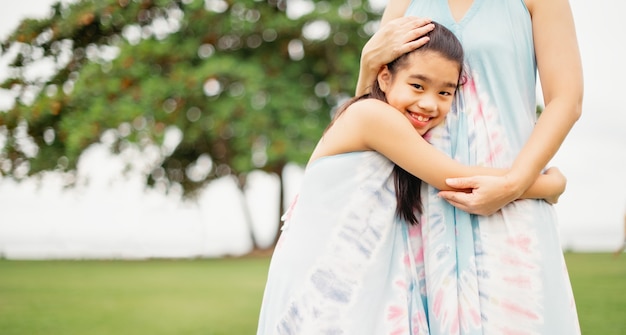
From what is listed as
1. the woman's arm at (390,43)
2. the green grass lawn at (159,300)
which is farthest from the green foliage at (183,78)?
the woman's arm at (390,43)

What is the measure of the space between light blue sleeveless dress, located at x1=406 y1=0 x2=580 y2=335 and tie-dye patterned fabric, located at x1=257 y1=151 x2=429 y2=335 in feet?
0.31

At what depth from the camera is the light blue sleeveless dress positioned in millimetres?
2031

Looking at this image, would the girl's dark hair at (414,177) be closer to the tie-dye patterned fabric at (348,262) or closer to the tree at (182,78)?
the tie-dye patterned fabric at (348,262)

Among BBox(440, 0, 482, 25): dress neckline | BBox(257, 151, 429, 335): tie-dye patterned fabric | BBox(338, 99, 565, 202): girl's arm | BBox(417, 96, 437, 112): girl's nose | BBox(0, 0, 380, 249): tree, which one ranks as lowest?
BBox(257, 151, 429, 335): tie-dye patterned fabric

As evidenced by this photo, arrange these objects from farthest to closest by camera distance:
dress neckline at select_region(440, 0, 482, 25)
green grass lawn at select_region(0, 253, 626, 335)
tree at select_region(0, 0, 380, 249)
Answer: tree at select_region(0, 0, 380, 249), green grass lawn at select_region(0, 253, 626, 335), dress neckline at select_region(440, 0, 482, 25)

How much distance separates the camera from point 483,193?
6.56 feet

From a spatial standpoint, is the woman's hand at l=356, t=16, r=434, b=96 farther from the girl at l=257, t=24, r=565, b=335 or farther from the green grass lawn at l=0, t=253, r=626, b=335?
the green grass lawn at l=0, t=253, r=626, b=335

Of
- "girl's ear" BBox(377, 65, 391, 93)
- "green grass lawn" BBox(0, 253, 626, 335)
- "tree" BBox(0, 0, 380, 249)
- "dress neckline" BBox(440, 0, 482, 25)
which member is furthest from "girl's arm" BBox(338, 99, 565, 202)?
"tree" BBox(0, 0, 380, 249)

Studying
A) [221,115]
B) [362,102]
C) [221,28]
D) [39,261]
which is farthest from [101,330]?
[39,261]

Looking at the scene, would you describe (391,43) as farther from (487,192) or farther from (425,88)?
(487,192)

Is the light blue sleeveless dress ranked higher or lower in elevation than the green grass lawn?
higher

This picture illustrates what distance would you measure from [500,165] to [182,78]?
12.8 m

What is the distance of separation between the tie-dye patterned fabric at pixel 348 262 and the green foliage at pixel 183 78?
1239 centimetres

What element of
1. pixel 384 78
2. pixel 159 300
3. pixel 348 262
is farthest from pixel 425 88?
pixel 159 300
